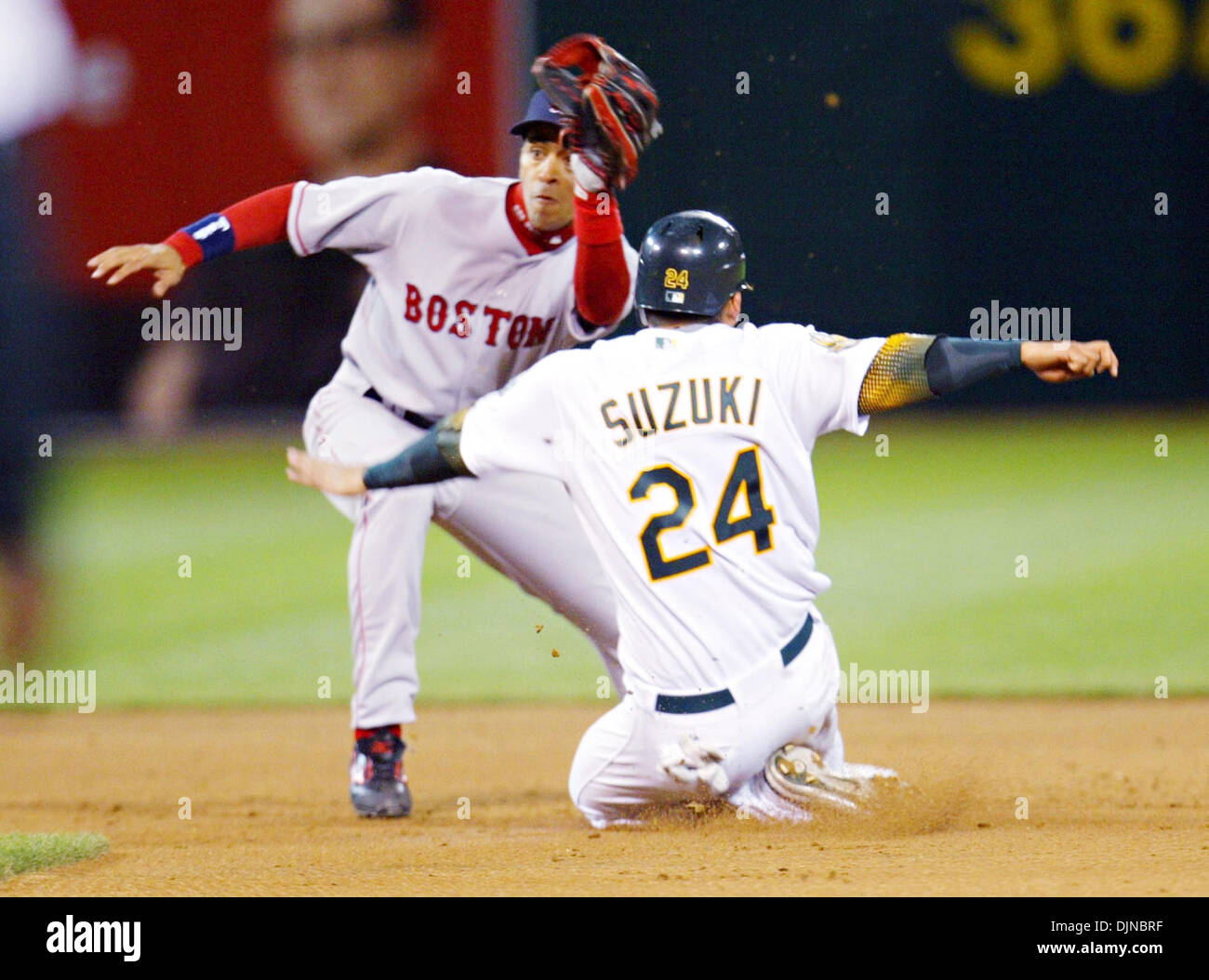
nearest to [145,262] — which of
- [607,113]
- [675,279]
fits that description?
[607,113]

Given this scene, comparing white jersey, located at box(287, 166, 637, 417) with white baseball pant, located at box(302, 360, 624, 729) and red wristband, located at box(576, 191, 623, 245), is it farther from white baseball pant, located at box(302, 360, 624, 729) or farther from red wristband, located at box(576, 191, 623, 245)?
red wristband, located at box(576, 191, 623, 245)

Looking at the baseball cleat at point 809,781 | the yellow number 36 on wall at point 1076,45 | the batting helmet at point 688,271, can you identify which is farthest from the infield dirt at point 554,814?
the yellow number 36 on wall at point 1076,45

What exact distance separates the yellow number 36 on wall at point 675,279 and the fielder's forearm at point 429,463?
1.97 ft

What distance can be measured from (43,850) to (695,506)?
1.72 meters

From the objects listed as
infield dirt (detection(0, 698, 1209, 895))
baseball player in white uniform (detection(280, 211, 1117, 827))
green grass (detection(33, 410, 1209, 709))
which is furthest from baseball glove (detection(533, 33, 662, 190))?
green grass (detection(33, 410, 1209, 709))

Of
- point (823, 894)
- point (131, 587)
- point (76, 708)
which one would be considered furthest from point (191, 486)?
point (823, 894)

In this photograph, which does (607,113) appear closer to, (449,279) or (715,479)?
(449,279)

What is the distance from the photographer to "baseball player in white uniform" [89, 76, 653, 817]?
14.8ft

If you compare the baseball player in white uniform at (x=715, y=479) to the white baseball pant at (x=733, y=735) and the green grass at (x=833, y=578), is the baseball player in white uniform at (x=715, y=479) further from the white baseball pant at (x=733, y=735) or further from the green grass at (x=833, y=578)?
the green grass at (x=833, y=578)

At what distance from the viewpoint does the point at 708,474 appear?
142 inches

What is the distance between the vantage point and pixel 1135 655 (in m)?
7.46

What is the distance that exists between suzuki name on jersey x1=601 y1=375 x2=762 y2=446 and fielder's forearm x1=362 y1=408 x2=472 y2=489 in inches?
19.1

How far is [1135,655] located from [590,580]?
3937 millimetres

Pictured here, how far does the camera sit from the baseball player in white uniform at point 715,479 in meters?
3.61
